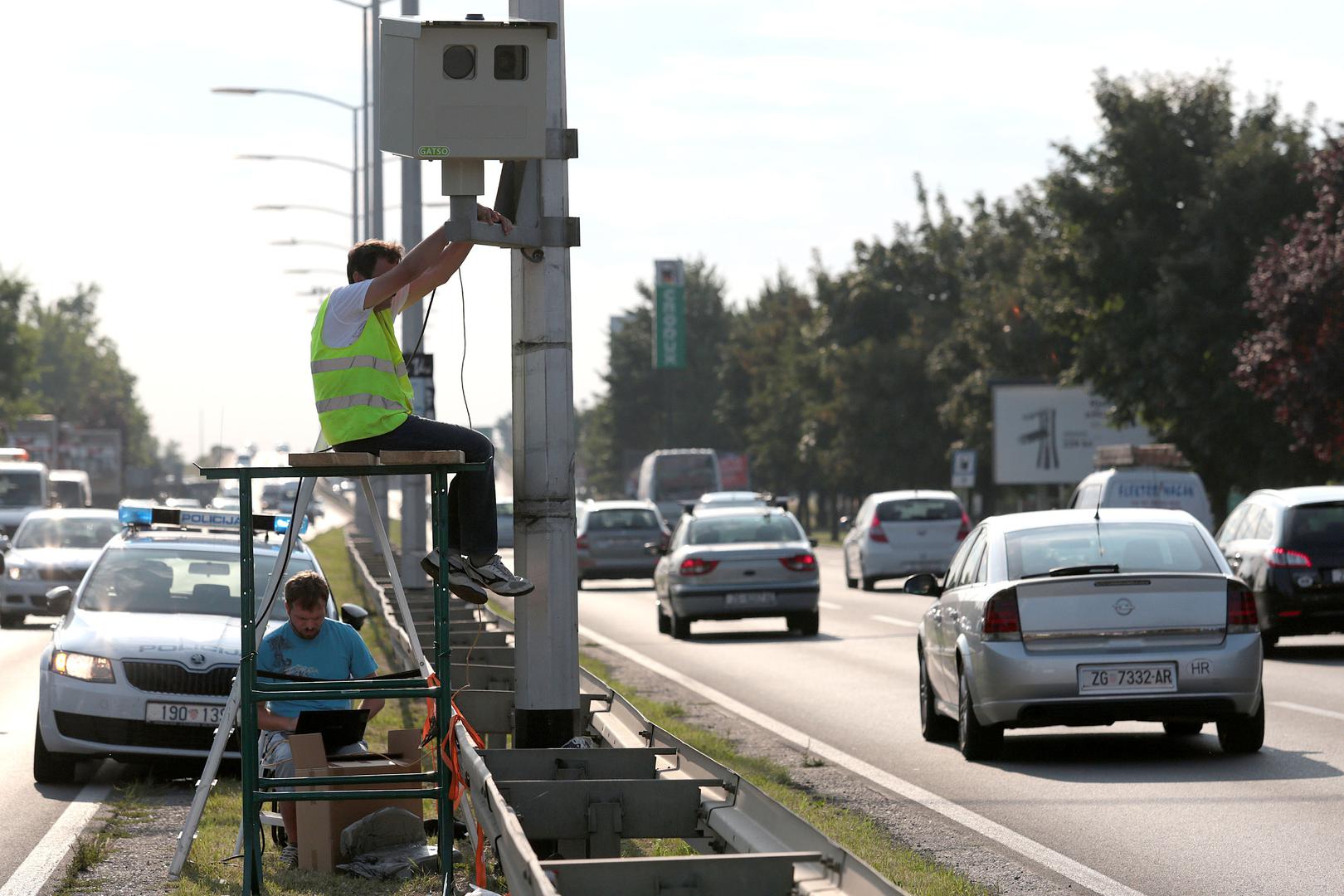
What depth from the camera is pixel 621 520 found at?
138 feet

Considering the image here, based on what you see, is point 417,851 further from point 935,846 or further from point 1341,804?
point 1341,804

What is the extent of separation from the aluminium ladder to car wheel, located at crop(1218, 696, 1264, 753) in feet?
20.6

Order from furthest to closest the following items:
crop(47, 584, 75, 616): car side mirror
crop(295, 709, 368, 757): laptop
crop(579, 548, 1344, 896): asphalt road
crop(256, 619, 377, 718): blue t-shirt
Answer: crop(47, 584, 75, 616): car side mirror
crop(256, 619, 377, 718): blue t-shirt
crop(295, 709, 368, 757): laptop
crop(579, 548, 1344, 896): asphalt road

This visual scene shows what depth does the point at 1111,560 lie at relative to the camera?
41.9ft

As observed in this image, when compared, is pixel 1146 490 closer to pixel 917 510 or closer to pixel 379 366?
pixel 917 510

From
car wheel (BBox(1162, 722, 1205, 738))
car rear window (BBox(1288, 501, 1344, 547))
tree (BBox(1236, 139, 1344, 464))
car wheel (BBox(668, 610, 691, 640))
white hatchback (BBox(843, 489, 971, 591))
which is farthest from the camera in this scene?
tree (BBox(1236, 139, 1344, 464))

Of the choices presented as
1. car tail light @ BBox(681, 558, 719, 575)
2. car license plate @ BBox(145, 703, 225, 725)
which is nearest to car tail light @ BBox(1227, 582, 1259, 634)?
car license plate @ BBox(145, 703, 225, 725)

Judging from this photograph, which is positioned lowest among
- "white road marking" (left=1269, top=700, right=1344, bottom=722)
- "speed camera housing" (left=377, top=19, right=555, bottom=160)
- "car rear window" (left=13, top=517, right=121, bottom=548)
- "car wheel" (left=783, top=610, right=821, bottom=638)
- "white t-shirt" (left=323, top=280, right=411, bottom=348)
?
"car wheel" (left=783, top=610, right=821, bottom=638)

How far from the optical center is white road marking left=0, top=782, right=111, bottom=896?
8773mm

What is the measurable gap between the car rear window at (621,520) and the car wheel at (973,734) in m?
28.9

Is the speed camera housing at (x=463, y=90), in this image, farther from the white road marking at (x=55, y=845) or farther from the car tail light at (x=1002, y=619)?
the car tail light at (x=1002, y=619)

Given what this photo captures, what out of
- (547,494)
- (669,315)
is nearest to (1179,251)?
(547,494)

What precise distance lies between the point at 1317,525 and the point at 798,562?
22.0ft

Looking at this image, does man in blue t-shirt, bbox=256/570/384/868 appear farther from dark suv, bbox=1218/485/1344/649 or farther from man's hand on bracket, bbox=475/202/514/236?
dark suv, bbox=1218/485/1344/649
